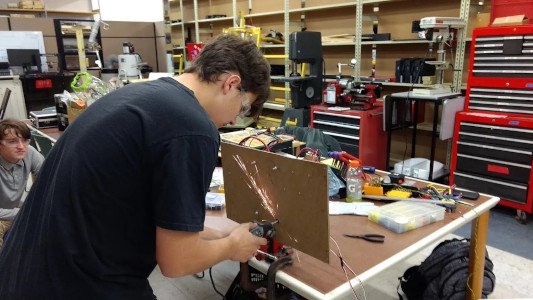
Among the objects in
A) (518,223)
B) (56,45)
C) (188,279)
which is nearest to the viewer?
(188,279)

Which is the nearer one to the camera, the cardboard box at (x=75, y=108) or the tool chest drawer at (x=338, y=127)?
the cardboard box at (x=75, y=108)

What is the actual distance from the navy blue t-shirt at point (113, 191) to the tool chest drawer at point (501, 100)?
8.57 feet

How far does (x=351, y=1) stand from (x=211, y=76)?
3.57 metres

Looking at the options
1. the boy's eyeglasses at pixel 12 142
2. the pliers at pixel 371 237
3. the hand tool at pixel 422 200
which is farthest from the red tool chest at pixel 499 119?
the boy's eyeglasses at pixel 12 142

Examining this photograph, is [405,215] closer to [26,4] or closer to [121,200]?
[121,200]

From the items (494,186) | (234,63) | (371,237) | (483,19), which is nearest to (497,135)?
(494,186)

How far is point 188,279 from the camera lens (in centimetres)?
224

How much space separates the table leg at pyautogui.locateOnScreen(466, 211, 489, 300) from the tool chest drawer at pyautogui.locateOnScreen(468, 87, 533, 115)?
1550 millimetres

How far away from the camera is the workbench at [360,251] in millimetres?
1002

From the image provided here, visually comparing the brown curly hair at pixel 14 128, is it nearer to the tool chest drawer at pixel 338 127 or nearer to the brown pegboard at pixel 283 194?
the brown pegboard at pixel 283 194

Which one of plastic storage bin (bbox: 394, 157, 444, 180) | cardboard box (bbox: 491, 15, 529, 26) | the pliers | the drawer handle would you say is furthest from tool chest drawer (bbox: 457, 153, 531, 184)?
the pliers

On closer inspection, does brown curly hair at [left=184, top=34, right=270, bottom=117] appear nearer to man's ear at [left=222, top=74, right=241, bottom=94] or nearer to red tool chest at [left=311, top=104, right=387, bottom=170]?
man's ear at [left=222, top=74, right=241, bottom=94]

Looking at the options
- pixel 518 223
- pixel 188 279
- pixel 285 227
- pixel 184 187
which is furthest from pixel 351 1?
pixel 184 187

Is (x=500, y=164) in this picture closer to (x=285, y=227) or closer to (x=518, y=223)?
(x=518, y=223)
